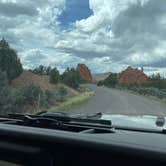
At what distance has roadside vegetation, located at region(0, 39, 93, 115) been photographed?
27828 millimetres

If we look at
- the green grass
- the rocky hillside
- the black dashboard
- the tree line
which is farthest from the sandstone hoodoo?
the black dashboard

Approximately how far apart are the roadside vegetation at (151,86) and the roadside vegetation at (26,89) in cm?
1514

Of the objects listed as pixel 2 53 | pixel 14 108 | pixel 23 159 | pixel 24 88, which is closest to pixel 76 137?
pixel 23 159

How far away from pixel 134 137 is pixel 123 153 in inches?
14.3

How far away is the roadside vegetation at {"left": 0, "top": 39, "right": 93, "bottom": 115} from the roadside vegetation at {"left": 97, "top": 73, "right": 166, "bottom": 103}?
1514 cm

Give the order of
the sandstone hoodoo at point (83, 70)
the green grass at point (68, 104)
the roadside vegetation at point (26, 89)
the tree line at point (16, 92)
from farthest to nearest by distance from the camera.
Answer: the sandstone hoodoo at point (83, 70) < the green grass at point (68, 104) < the roadside vegetation at point (26, 89) < the tree line at point (16, 92)

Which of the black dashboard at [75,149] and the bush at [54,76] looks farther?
the bush at [54,76]

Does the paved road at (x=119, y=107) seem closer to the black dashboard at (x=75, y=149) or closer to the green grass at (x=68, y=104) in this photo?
the green grass at (x=68, y=104)

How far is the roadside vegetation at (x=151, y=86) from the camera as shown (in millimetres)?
87125

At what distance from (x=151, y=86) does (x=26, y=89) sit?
7832 centimetres

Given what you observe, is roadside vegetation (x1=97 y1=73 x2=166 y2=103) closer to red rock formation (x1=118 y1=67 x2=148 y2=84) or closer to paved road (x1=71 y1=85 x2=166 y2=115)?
red rock formation (x1=118 y1=67 x2=148 y2=84)

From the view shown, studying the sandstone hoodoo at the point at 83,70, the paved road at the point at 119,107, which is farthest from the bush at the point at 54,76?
the paved road at the point at 119,107

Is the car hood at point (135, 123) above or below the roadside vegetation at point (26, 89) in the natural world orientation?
below

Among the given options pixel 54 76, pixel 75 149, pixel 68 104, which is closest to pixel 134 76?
pixel 54 76
